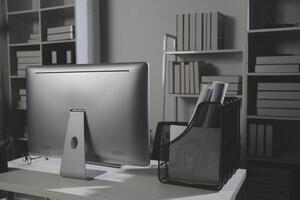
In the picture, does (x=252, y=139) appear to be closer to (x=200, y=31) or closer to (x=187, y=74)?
(x=187, y=74)

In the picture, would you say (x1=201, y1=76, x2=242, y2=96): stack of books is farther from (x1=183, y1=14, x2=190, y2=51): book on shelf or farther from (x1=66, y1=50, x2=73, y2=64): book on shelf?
(x1=66, y1=50, x2=73, y2=64): book on shelf

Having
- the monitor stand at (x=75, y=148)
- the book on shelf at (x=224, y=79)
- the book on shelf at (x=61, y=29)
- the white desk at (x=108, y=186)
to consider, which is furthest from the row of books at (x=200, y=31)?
the monitor stand at (x=75, y=148)

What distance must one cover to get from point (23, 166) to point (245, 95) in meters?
1.66

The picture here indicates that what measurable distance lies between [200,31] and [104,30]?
1.22 metres

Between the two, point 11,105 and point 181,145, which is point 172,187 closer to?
point 181,145

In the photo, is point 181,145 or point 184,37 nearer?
point 181,145

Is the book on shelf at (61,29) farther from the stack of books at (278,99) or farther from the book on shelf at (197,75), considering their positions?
the stack of books at (278,99)

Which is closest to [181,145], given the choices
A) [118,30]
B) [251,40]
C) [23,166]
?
[23,166]

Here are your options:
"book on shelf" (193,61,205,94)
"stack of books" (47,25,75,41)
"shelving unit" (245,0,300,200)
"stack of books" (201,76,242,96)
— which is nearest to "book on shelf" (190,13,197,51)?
"book on shelf" (193,61,205,94)

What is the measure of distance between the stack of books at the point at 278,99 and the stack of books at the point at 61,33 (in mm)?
1864

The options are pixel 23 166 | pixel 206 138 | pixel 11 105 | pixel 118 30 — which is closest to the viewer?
pixel 206 138

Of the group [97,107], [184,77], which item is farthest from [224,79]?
[97,107]

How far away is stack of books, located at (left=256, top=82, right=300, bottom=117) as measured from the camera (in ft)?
8.03

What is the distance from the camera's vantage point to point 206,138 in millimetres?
1228
